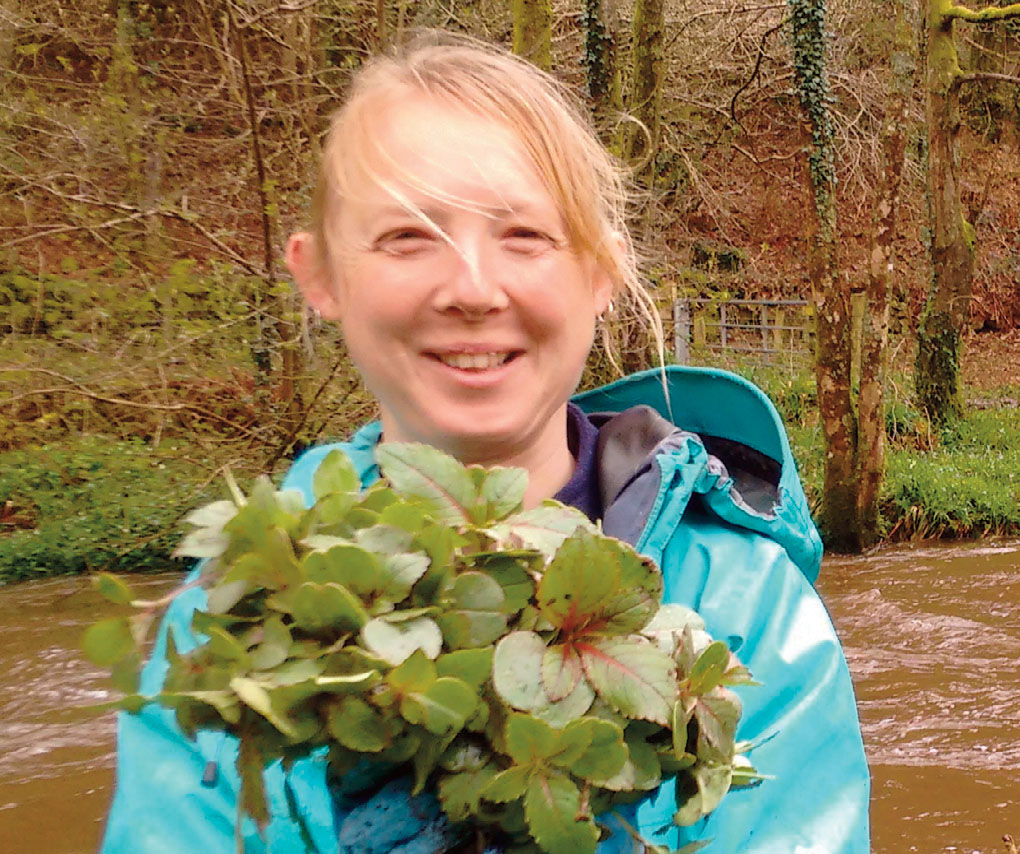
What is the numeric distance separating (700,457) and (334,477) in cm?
75

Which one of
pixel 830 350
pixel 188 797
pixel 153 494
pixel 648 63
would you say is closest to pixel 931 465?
pixel 830 350

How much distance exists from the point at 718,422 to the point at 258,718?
4.14 feet

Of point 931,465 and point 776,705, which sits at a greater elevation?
point 776,705

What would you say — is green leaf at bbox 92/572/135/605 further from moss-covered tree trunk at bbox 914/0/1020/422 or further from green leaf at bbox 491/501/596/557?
moss-covered tree trunk at bbox 914/0/1020/422

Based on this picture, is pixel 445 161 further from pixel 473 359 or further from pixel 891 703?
pixel 891 703

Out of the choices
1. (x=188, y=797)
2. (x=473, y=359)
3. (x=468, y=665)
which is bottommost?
(x=188, y=797)

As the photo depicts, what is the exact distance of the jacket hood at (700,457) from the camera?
4.68ft

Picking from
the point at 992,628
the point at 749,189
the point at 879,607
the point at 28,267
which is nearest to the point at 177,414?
the point at 28,267

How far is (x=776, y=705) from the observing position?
1.25 meters

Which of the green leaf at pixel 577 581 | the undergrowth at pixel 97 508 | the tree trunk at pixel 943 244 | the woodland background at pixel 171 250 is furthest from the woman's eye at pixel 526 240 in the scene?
the tree trunk at pixel 943 244

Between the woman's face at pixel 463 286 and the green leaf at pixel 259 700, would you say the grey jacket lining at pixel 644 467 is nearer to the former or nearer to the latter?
the woman's face at pixel 463 286

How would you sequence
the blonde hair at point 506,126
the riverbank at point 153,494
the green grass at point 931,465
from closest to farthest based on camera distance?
1. the blonde hair at point 506,126
2. the riverbank at point 153,494
3. the green grass at point 931,465

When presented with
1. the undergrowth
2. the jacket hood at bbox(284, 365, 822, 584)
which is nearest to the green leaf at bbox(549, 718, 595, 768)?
the jacket hood at bbox(284, 365, 822, 584)

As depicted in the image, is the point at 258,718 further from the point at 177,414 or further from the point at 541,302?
the point at 177,414
